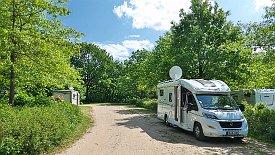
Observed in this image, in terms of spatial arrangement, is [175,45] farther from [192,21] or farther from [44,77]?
[44,77]

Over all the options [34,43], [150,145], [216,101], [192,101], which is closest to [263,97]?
[216,101]

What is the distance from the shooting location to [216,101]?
12.8 m

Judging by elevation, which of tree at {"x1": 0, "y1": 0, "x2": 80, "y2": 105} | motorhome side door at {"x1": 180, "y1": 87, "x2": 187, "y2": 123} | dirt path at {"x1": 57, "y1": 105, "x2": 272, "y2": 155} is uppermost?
tree at {"x1": 0, "y1": 0, "x2": 80, "y2": 105}

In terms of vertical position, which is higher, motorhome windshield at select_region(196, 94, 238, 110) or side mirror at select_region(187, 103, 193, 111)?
motorhome windshield at select_region(196, 94, 238, 110)

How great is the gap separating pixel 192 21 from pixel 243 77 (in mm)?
6165

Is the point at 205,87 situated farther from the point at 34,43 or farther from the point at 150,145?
the point at 34,43

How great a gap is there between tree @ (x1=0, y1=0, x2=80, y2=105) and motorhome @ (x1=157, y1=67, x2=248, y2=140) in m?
5.54

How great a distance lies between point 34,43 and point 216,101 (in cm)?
805

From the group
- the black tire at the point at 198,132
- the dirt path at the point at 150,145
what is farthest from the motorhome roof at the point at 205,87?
the dirt path at the point at 150,145

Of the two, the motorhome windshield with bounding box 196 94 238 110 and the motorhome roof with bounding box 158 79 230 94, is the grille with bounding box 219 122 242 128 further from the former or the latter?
the motorhome roof with bounding box 158 79 230 94

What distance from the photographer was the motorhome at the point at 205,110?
38.1ft

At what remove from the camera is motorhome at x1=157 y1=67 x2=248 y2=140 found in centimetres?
1162

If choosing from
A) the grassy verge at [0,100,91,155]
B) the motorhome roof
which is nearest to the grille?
the motorhome roof

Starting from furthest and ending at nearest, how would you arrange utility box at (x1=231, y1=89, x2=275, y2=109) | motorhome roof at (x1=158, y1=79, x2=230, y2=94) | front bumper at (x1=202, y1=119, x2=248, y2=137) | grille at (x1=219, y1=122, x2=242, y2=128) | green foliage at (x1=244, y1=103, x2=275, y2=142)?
utility box at (x1=231, y1=89, x2=275, y2=109) < motorhome roof at (x1=158, y1=79, x2=230, y2=94) < green foliage at (x1=244, y1=103, x2=275, y2=142) < grille at (x1=219, y1=122, x2=242, y2=128) < front bumper at (x1=202, y1=119, x2=248, y2=137)
